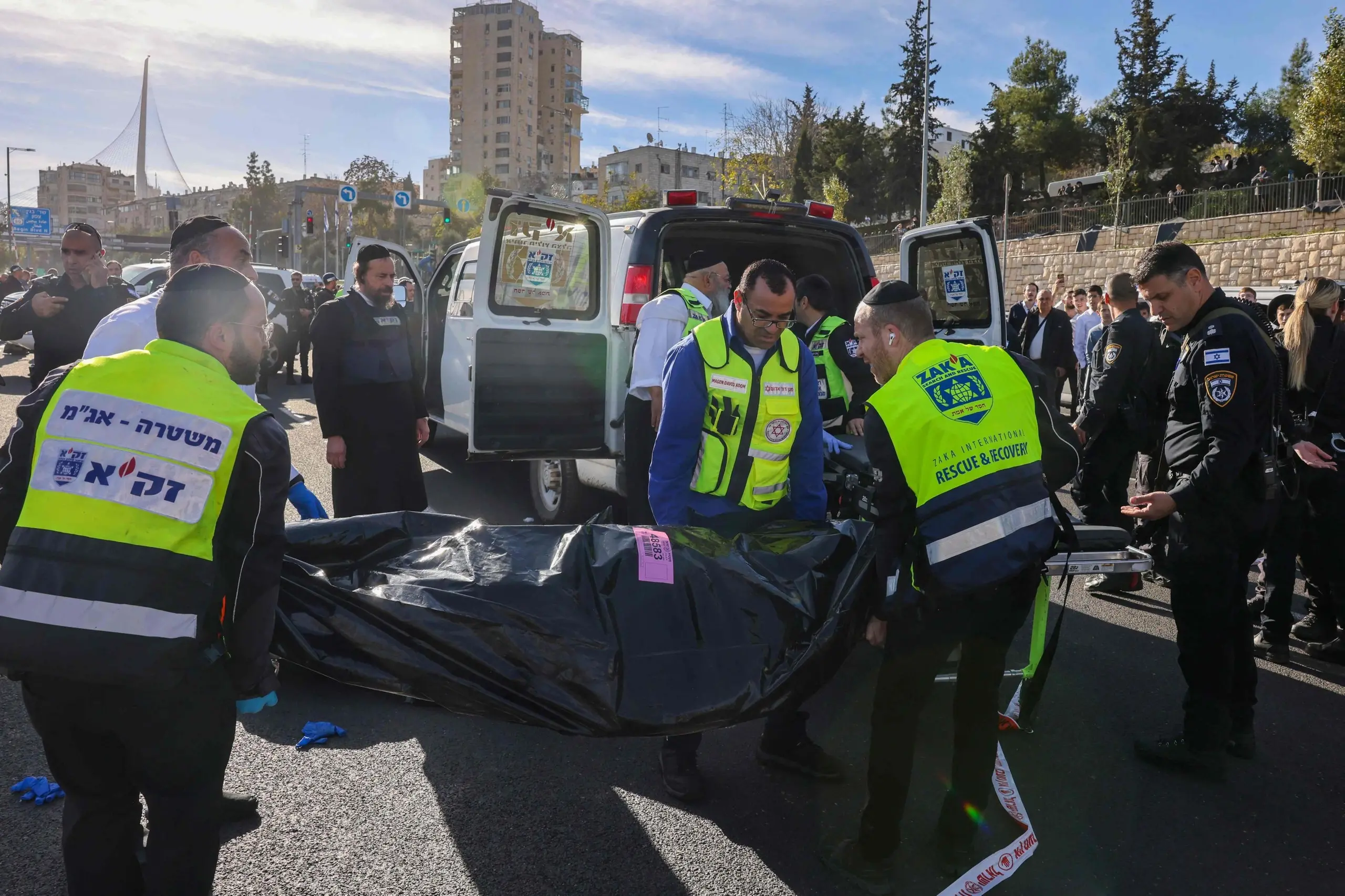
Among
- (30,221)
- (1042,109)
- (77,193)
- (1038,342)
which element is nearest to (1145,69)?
(1042,109)

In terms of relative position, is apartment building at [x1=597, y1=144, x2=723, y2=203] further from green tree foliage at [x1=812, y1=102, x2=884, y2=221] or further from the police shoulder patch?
the police shoulder patch

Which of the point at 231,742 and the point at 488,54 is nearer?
the point at 231,742

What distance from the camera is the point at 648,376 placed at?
494cm

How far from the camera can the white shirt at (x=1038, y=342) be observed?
11.0 meters

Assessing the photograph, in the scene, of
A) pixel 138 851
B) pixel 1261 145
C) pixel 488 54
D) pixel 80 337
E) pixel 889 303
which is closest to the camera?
pixel 138 851

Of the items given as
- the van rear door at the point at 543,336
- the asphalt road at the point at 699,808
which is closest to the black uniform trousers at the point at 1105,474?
the asphalt road at the point at 699,808

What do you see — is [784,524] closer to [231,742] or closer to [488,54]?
[231,742]

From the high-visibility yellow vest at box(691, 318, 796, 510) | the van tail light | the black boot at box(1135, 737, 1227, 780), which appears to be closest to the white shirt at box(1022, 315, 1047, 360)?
the van tail light

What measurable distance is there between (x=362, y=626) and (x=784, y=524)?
1.50 m

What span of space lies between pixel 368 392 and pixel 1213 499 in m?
3.85

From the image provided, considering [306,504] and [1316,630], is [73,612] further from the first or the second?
[1316,630]

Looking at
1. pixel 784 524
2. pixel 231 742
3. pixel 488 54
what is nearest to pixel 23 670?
pixel 231 742

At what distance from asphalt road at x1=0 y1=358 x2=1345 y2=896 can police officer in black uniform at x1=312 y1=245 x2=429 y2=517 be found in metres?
1.00

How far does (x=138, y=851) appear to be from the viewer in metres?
2.68
